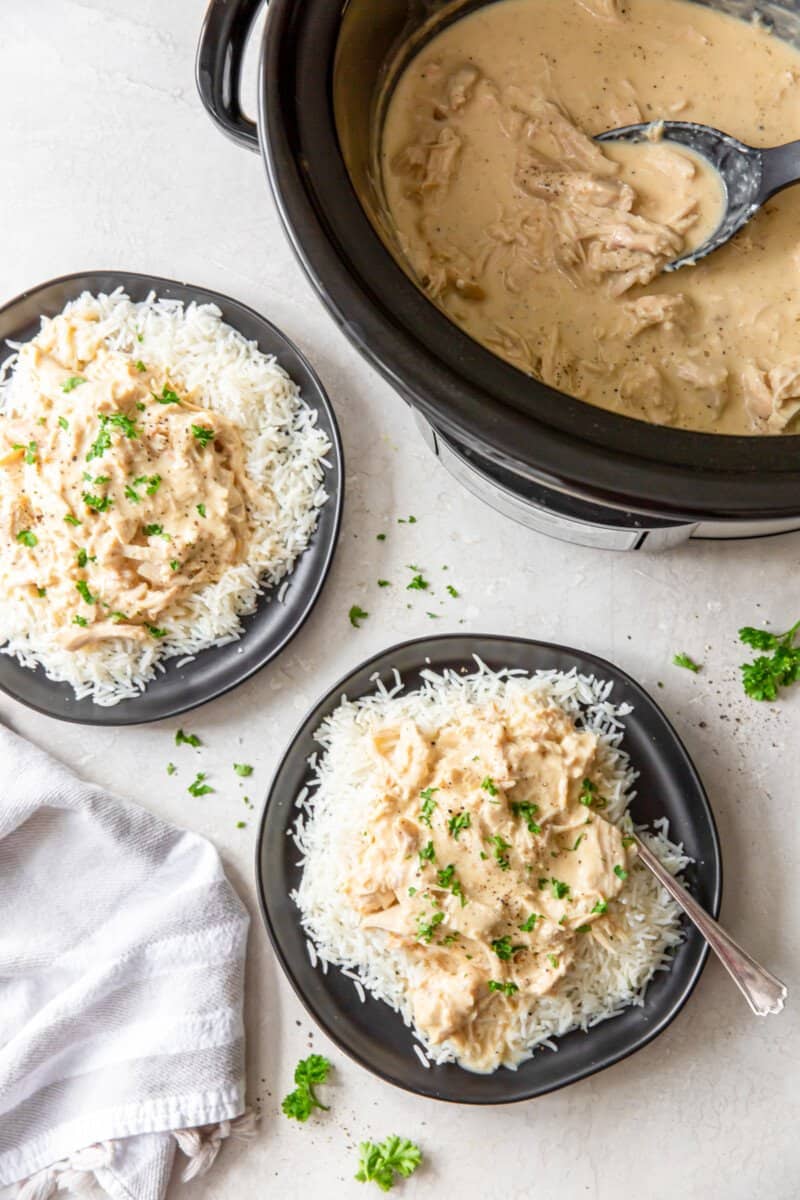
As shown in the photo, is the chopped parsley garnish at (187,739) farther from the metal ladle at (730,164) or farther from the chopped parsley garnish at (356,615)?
the metal ladle at (730,164)

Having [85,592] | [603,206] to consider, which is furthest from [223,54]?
[85,592]

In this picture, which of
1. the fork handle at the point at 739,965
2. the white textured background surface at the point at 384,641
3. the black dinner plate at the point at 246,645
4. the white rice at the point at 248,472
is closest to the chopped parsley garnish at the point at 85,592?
the white rice at the point at 248,472

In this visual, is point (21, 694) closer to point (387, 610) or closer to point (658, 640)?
point (387, 610)

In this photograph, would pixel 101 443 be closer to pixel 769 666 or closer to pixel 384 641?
pixel 384 641

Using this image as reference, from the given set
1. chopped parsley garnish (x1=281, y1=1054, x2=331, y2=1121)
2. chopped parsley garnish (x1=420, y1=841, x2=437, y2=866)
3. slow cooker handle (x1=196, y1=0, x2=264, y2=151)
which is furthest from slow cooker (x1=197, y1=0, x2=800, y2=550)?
chopped parsley garnish (x1=281, y1=1054, x2=331, y2=1121)

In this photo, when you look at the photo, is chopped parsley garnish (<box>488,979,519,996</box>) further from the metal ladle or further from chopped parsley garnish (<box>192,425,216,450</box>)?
the metal ladle

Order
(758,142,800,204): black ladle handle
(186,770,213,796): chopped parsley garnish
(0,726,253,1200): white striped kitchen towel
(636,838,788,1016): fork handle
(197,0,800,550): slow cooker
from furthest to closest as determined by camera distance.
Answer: (186,770,213,796): chopped parsley garnish → (0,726,253,1200): white striped kitchen towel → (636,838,788,1016): fork handle → (758,142,800,204): black ladle handle → (197,0,800,550): slow cooker
